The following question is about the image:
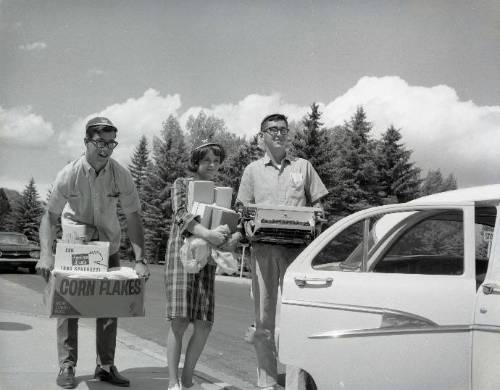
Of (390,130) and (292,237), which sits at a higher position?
(390,130)

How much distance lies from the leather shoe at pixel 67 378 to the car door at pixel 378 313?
173 centimetres

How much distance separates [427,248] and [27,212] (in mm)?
81091

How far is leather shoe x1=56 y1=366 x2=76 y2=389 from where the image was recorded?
13.9 ft

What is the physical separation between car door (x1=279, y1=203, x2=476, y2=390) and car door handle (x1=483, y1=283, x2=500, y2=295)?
71mm

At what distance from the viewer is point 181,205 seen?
13.6 ft

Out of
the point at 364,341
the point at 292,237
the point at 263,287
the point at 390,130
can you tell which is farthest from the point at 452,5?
the point at 390,130

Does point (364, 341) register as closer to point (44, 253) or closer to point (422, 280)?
point (422, 280)

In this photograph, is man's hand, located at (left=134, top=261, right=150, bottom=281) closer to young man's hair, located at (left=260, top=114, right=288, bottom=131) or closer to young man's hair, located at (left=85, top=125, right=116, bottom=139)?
young man's hair, located at (left=85, top=125, right=116, bottom=139)

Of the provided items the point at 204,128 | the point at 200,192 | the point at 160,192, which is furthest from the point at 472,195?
the point at 204,128

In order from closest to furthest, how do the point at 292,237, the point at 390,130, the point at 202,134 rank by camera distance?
the point at 292,237 → the point at 390,130 → the point at 202,134

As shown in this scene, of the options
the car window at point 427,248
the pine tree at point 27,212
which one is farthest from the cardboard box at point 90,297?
the pine tree at point 27,212

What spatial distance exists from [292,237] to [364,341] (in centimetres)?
109

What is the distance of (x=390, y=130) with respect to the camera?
148 ft

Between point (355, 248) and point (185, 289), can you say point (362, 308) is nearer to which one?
point (355, 248)
